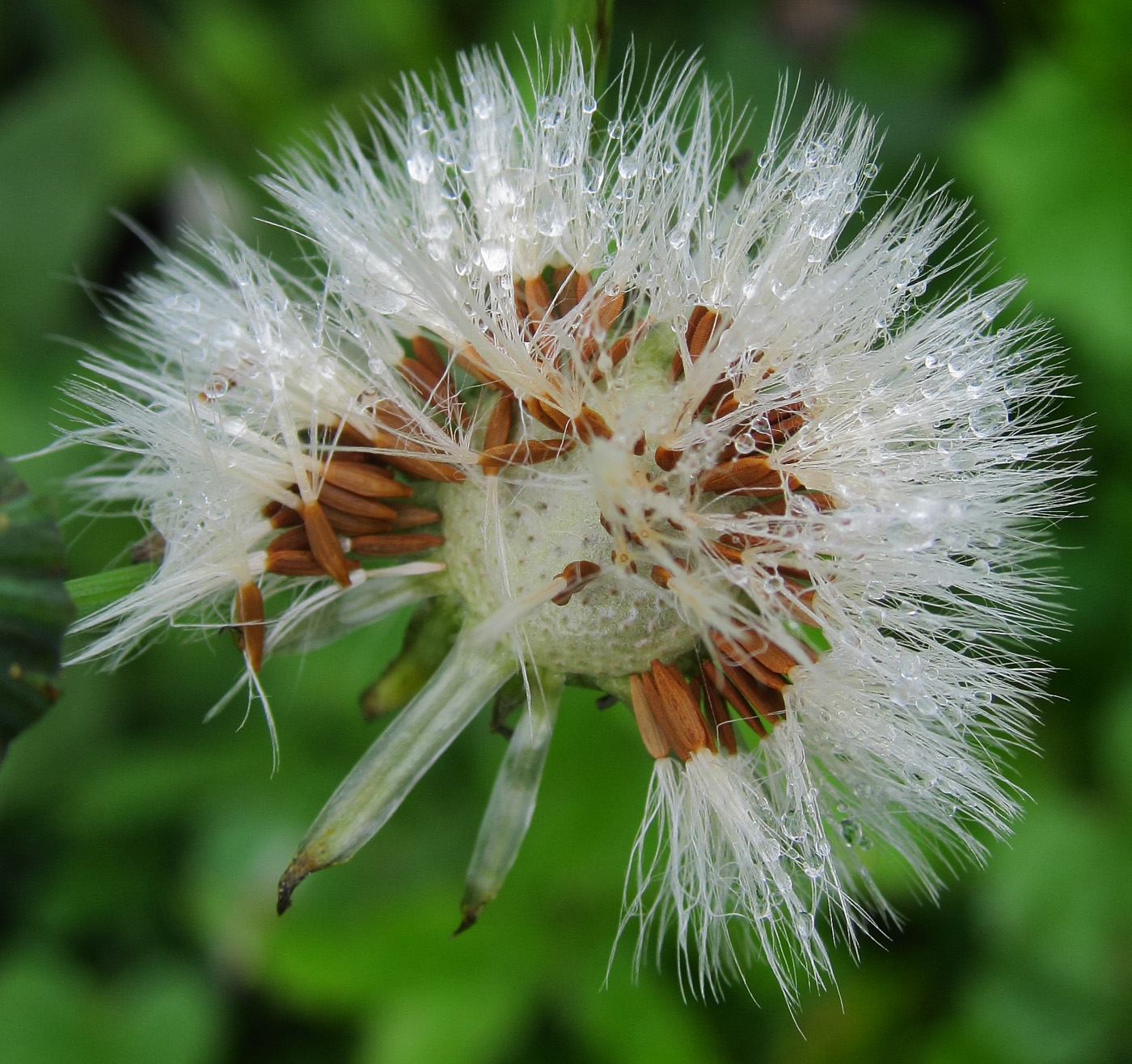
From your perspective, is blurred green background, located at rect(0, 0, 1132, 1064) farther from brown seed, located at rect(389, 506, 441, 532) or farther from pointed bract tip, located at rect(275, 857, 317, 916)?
pointed bract tip, located at rect(275, 857, 317, 916)

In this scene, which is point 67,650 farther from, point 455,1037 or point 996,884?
point 996,884

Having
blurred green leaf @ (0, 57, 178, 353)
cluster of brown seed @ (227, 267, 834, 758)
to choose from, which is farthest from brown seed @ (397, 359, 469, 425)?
blurred green leaf @ (0, 57, 178, 353)

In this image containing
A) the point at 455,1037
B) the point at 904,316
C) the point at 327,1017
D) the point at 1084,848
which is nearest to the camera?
the point at 904,316

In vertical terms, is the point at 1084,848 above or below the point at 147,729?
below

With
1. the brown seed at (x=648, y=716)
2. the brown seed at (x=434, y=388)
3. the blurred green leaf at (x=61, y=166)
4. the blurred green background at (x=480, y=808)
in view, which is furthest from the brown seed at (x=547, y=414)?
the blurred green leaf at (x=61, y=166)

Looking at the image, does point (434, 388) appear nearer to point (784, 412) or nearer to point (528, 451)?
point (528, 451)

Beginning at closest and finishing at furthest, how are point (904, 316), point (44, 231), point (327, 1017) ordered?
point (904, 316) → point (327, 1017) → point (44, 231)

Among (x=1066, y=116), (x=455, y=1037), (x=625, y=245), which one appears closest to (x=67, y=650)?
(x=625, y=245)

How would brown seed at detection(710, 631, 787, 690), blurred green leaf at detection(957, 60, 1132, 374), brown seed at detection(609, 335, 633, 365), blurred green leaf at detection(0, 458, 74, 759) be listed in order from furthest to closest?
blurred green leaf at detection(957, 60, 1132, 374)
brown seed at detection(609, 335, 633, 365)
brown seed at detection(710, 631, 787, 690)
blurred green leaf at detection(0, 458, 74, 759)
